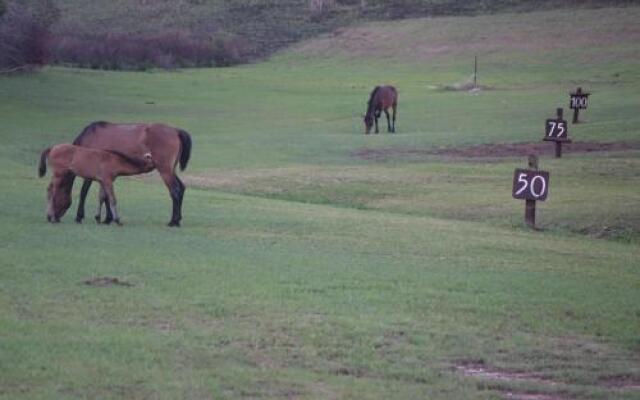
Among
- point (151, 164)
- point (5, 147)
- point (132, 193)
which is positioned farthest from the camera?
point (5, 147)

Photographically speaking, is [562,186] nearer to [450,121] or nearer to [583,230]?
[583,230]

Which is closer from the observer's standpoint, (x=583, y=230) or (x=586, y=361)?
(x=586, y=361)

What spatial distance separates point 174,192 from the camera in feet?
63.9

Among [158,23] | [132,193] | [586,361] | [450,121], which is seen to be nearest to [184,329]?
[586,361]

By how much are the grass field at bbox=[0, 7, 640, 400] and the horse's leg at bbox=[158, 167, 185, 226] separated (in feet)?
0.96

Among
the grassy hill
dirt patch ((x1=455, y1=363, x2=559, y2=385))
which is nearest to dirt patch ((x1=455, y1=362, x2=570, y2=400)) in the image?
dirt patch ((x1=455, y1=363, x2=559, y2=385))

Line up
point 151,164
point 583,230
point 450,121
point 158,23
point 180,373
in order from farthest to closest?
point 158,23
point 450,121
point 583,230
point 151,164
point 180,373

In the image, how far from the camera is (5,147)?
34.3 metres

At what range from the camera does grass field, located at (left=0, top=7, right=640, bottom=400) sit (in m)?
9.30

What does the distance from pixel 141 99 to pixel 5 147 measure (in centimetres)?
2208

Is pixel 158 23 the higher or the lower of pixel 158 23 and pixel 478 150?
the higher

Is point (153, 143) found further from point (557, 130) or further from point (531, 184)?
point (557, 130)

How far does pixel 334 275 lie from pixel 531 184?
7.36 meters

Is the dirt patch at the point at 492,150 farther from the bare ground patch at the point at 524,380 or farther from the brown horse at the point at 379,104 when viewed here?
the bare ground patch at the point at 524,380
